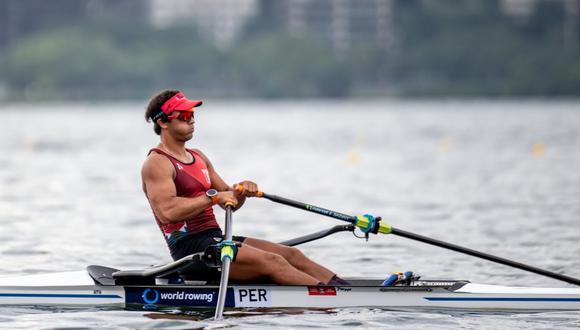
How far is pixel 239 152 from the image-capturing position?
149 ft

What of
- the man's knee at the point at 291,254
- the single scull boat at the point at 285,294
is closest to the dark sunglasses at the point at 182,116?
the single scull boat at the point at 285,294

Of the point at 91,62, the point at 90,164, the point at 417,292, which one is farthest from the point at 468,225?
the point at 91,62

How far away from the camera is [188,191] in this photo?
461 inches

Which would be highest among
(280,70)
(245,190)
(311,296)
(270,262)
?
(280,70)

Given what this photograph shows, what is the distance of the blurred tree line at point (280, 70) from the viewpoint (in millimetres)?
168375

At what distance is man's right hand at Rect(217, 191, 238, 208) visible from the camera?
1152cm

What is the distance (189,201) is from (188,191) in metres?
0.28

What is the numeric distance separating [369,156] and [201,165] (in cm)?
3048

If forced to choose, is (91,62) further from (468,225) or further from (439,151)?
(468,225)

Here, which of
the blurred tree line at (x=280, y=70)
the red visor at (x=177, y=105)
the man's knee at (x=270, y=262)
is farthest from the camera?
the blurred tree line at (x=280, y=70)

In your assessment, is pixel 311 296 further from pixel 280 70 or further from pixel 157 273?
pixel 280 70

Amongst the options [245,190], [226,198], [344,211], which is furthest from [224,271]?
[344,211]

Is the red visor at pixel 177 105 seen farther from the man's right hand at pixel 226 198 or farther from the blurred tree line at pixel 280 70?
the blurred tree line at pixel 280 70

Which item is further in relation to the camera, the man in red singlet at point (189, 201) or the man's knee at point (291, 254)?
the man's knee at point (291, 254)
